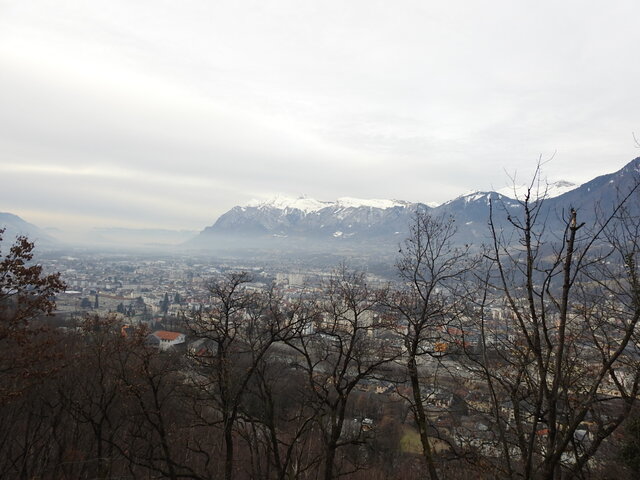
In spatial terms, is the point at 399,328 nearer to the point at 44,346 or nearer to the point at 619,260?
the point at 619,260

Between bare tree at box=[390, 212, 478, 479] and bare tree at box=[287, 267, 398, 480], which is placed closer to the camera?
bare tree at box=[390, 212, 478, 479]

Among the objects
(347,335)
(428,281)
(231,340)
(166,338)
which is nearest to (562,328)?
(428,281)

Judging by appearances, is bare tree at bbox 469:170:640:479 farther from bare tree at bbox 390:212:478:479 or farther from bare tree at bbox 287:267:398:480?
bare tree at bbox 287:267:398:480

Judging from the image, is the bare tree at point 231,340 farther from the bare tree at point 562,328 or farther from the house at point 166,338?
the house at point 166,338

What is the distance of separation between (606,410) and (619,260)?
5.33 feet

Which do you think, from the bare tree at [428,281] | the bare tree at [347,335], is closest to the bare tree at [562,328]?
the bare tree at [428,281]

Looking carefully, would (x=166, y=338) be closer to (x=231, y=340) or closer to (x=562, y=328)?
(x=231, y=340)

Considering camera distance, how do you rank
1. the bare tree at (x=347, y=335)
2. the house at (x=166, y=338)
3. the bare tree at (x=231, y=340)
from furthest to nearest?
1. the house at (x=166, y=338)
2. the bare tree at (x=347, y=335)
3. the bare tree at (x=231, y=340)

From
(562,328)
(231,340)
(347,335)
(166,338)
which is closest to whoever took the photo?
(562,328)

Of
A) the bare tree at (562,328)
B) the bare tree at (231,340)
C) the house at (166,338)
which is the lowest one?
the house at (166,338)

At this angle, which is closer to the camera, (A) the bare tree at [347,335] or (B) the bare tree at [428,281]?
(B) the bare tree at [428,281]

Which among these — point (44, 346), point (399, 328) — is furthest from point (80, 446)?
point (399, 328)

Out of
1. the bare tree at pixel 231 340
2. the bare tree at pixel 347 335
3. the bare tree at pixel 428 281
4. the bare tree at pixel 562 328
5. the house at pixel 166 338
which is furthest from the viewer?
the house at pixel 166 338

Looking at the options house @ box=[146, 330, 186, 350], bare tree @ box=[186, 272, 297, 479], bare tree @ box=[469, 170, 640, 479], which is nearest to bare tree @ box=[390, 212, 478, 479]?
bare tree @ box=[469, 170, 640, 479]
